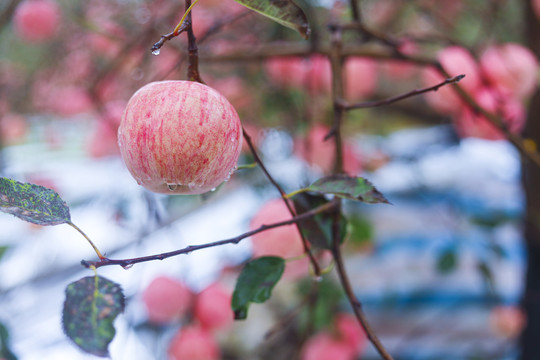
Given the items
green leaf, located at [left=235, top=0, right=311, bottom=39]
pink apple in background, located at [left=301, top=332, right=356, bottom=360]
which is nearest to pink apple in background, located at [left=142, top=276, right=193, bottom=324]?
pink apple in background, located at [left=301, top=332, right=356, bottom=360]

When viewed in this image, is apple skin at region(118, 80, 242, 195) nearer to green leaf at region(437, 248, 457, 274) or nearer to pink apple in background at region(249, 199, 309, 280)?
pink apple in background at region(249, 199, 309, 280)

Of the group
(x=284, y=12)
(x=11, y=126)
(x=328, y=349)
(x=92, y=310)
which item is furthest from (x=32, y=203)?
(x=11, y=126)

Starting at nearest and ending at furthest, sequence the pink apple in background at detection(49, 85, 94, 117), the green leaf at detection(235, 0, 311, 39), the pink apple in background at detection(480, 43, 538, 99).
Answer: the green leaf at detection(235, 0, 311, 39), the pink apple in background at detection(480, 43, 538, 99), the pink apple in background at detection(49, 85, 94, 117)

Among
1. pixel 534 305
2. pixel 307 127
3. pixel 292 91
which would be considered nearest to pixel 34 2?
pixel 292 91

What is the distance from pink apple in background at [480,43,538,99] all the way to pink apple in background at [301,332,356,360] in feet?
1.70

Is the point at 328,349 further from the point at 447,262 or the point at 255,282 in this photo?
the point at 255,282

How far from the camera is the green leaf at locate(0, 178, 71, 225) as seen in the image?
29 cm

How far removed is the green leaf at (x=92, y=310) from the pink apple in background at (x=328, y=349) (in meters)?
0.66

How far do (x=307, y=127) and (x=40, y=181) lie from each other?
771mm

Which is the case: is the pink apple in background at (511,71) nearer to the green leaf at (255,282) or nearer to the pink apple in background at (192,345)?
the green leaf at (255,282)

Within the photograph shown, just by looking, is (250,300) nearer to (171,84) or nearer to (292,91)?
(171,84)

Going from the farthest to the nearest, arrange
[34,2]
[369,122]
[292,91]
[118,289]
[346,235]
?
[369,122]
[34,2]
[292,91]
[346,235]
[118,289]

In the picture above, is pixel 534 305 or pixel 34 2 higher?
pixel 34 2

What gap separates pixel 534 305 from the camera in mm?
875
